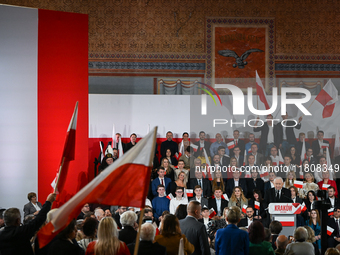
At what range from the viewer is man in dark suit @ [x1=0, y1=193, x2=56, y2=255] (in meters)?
3.57

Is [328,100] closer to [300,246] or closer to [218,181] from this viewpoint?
[218,181]

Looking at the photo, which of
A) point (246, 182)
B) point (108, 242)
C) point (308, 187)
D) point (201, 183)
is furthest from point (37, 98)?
point (308, 187)

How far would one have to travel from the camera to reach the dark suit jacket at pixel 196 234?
12.9ft

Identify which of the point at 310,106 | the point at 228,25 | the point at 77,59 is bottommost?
the point at 310,106

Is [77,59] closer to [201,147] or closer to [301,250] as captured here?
[201,147]

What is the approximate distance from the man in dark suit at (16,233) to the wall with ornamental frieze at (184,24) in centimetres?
1043

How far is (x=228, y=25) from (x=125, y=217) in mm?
11078

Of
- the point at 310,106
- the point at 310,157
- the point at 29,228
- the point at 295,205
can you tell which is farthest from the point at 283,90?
the point at 29,228

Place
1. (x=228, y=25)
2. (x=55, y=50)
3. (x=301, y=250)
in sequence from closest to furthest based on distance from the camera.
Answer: (x=301, y=250) → (x=55, y=50) → (x=228, y=25)

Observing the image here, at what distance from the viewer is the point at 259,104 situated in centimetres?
935

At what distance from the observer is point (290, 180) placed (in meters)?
8.81

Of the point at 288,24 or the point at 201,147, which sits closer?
the point at 201,147

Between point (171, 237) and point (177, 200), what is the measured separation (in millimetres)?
4573

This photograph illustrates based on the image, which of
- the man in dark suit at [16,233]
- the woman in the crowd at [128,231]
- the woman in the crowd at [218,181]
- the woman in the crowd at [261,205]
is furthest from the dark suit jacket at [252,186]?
the man in dark suit at [16,233]
